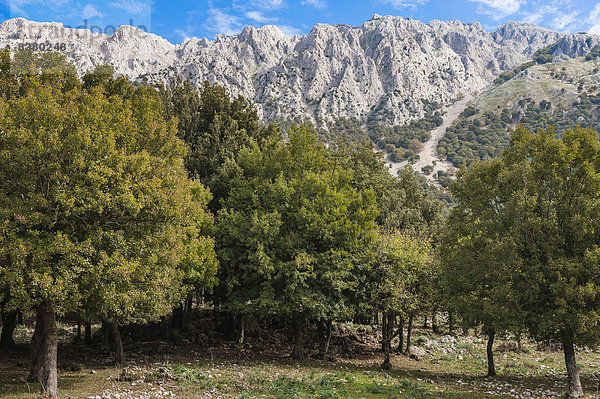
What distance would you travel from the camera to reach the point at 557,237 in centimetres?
2000

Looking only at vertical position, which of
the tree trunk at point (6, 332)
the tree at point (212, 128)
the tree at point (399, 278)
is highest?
the tree at point (212, 128)

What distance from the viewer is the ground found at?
17.0m

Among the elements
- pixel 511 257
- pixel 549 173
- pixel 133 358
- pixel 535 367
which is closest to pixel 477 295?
pixel 511 257

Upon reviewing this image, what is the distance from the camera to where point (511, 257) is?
67.1 ft

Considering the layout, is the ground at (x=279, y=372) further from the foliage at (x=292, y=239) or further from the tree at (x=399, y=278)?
the foliage at (x=292, y=239)

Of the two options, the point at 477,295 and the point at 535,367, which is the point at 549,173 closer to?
the point at 477,295

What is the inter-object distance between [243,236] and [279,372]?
10048 mm

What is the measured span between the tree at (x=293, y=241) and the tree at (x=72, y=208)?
11796 mm

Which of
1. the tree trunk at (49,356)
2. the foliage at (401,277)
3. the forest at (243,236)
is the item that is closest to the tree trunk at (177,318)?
the forest at (243,236)

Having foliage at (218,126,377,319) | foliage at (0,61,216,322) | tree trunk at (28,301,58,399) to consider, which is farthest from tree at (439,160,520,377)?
tree trunk at (28,301,58,399)

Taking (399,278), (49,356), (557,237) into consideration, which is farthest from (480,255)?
(49,356)

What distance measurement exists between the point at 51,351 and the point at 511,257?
22170 mm

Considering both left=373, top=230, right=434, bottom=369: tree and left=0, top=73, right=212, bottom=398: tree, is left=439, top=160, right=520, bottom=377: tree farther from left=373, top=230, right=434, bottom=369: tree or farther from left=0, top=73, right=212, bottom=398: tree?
left=0, top=73, right=212, bottom=398: tree

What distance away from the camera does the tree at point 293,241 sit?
2761 cm
